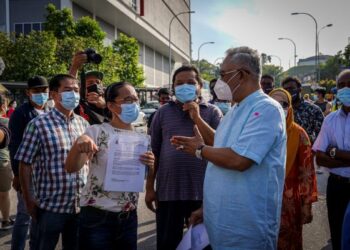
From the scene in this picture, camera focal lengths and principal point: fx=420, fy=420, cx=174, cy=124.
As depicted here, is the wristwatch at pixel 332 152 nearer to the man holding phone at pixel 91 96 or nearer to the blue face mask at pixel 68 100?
the man holding phone at pixel 91 96

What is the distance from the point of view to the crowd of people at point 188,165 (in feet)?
8.18

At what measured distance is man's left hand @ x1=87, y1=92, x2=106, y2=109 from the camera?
4281 mm

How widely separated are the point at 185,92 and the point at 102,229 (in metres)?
1.41

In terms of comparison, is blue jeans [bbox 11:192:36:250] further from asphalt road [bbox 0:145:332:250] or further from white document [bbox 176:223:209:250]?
white document [bbox 176:223:209:250]

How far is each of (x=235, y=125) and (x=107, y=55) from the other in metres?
25.7

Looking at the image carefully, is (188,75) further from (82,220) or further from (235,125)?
(82,220)

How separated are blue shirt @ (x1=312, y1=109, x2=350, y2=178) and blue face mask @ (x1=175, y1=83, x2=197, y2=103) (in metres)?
1.40

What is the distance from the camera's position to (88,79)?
475cm

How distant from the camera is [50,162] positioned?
3.27 metres

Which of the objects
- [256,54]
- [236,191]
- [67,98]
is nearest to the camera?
[236,191]

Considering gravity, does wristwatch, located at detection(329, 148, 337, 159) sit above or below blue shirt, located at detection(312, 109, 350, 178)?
below

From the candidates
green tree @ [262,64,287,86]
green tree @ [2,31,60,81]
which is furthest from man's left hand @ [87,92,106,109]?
green tree @ [262,64,287,86]

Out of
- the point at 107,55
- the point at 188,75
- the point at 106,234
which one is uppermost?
the point at 107,55

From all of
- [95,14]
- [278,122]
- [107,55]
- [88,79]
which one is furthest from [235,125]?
[95,14]
